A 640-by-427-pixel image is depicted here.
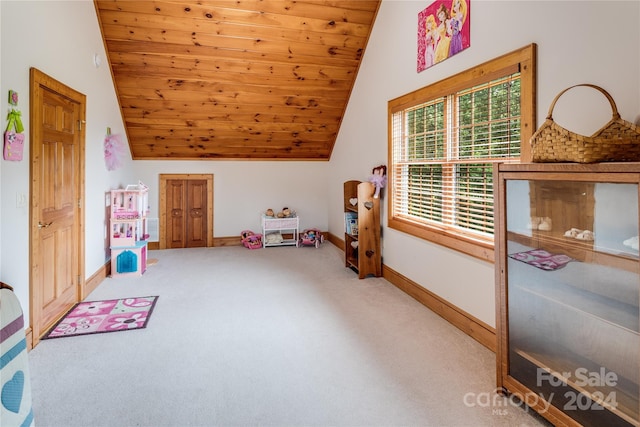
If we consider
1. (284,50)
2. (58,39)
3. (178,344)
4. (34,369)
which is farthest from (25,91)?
(284,50)

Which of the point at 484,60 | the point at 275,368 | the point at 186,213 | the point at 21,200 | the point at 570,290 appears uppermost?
the point at 484,60

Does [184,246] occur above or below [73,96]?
below

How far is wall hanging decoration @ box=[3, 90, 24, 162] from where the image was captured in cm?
233

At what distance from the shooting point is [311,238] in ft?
20.7

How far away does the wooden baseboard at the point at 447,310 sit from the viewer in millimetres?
2592

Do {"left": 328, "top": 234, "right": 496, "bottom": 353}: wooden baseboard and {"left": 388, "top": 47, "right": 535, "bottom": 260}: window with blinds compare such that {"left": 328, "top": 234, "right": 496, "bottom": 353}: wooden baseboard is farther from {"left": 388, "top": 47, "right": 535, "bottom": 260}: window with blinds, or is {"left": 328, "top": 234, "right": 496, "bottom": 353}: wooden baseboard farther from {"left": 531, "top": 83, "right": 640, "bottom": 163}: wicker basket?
{"left": 531, "top": 83, "right": 640, "bottom": 163}: wicker basket

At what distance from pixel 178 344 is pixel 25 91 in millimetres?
2107

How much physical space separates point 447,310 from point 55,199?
3.46 meters

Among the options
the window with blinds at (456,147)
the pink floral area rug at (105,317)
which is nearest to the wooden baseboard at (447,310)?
the window with blinds at (456,147)

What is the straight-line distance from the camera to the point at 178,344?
264cm

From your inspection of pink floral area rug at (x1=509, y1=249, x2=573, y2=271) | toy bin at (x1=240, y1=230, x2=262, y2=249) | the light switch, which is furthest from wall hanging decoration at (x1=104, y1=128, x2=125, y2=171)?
pink floral area rug at (x1=509, y1=249, x2=573, y2=271)

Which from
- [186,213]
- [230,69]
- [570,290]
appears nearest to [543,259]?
[570,290]

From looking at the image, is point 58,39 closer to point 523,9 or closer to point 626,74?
point 523,9

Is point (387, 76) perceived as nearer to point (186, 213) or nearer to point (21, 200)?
point (21, 200)
